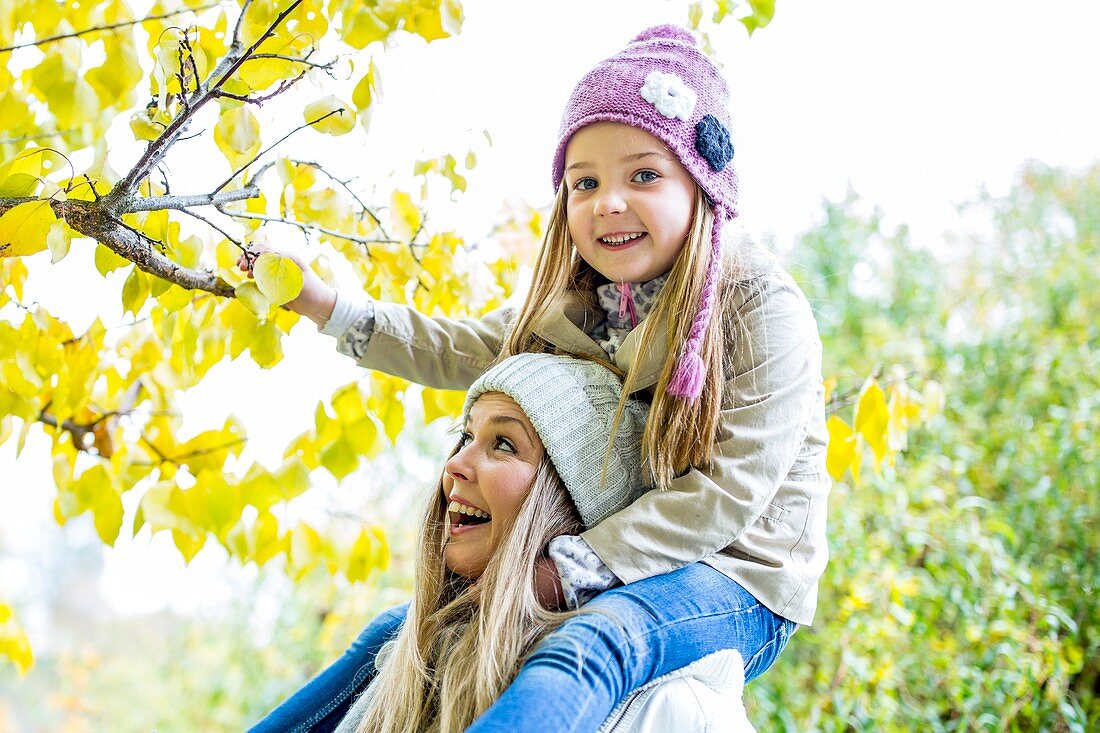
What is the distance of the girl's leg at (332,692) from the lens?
4.27ft

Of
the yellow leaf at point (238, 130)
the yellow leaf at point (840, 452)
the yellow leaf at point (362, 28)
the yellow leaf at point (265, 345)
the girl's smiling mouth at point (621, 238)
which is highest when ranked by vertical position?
the yellow leaf at point (362, 28)

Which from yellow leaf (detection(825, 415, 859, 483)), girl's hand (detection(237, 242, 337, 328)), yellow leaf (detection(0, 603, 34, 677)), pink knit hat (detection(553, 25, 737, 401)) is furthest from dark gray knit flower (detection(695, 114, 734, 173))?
yellow leaf (detection(0, 603, 34, 677))

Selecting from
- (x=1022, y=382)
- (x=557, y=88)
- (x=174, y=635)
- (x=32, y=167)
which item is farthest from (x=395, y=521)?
(x=32, y=167)

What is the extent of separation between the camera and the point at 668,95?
4.00ft

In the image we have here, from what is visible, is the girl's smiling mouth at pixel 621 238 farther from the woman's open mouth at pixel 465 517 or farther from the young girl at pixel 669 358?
the woman's open mouth at pixel 465 517

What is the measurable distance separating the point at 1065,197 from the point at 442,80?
1.85 meters

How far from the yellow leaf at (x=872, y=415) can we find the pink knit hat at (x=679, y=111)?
0.29 m

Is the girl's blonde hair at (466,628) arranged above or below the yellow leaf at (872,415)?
below

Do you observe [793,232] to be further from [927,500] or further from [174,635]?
[174,635]

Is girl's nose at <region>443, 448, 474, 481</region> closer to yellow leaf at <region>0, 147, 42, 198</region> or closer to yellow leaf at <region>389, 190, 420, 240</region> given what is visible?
yellow leaf at <region>389, 190, 420, 240</region>

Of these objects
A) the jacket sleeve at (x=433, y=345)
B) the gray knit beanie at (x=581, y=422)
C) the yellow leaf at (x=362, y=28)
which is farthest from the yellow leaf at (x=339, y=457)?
the yellow leaf at (x=362, y=28)

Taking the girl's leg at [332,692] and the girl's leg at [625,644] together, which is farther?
the girl's leg at [332,692]

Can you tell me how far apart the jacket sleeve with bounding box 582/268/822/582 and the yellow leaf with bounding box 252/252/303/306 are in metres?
0.42

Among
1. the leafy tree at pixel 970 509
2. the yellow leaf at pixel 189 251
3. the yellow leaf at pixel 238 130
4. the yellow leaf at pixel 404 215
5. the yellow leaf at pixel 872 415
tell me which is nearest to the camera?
the yellow leaf at pixel 238 130
